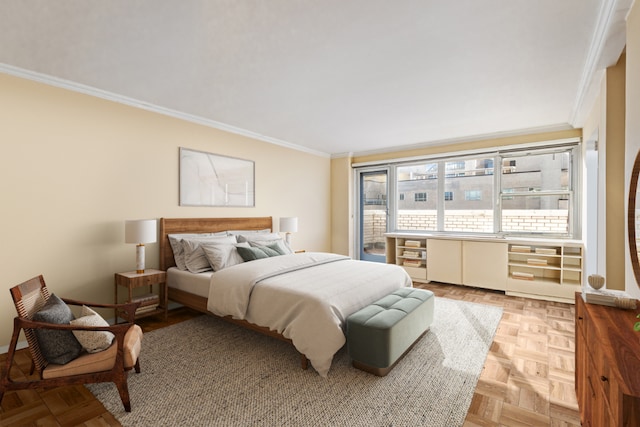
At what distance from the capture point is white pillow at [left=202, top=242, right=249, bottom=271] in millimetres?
3705

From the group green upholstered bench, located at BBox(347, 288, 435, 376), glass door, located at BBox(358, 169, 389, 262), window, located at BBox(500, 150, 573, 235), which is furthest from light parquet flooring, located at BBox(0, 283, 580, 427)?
glass door, located at BBox(358, 169, 389, 262)

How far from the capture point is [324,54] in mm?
2576

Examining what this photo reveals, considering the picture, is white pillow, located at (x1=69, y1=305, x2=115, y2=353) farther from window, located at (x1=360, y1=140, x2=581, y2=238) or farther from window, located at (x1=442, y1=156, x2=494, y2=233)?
window, located at (x1=442, y1=156, x2=494, y2=233)

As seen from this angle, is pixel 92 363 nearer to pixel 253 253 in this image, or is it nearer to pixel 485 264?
pixel 253 253

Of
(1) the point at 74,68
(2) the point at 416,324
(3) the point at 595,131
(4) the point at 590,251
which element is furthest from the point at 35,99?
(4) the point at 590,251

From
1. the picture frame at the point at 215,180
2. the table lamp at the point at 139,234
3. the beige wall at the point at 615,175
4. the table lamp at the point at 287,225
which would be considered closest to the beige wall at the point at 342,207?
the table lamp at the point at 287,225

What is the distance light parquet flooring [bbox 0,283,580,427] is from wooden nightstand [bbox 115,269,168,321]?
21 centimetres

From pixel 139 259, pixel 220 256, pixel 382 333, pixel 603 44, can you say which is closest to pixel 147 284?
pixel 139 259

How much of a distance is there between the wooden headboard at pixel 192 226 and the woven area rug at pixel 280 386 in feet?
3.52

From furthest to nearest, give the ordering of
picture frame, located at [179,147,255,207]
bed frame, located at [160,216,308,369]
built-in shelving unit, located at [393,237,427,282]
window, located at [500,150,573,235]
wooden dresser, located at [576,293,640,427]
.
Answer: built-in shelving unit, located at [393,237,427,282], window, located at [500,150,573,235], picture frame, located at [179,147,255,207], bed frame, located at [160,216,308,369], wooden dresser, located at [576,293,640,427]

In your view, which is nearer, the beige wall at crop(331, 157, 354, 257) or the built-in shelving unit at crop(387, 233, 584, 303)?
the built-in shelving unit at crop(387, 233, 584, 303)

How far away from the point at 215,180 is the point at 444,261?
3939 millimetres

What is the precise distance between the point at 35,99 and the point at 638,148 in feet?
15.7

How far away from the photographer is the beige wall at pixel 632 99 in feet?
6.15
